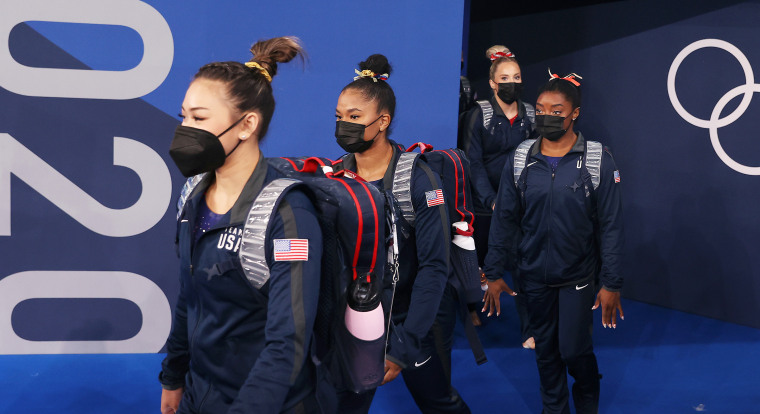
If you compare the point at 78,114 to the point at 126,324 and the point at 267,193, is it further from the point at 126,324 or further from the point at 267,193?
the point at 267,193

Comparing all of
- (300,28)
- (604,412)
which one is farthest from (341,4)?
(604,412)

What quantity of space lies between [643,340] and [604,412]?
1525 millimetres

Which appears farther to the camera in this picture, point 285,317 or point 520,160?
point 520,160

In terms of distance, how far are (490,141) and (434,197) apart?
9.34ft

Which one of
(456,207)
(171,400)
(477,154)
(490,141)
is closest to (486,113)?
(490,141)

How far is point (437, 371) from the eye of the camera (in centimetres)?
336

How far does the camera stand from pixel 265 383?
1.80 m

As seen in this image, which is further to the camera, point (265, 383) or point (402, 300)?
point (402, 300)

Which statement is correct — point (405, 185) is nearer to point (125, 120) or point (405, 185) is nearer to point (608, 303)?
point (608, 303)

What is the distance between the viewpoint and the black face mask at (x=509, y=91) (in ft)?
19.1

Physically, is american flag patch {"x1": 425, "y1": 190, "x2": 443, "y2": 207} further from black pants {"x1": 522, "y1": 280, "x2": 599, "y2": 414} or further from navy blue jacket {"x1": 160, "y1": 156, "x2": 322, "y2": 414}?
black pants {"x1": 522, "y1": 280, "x2": 599, "y2": 414}

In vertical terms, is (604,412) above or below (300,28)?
below

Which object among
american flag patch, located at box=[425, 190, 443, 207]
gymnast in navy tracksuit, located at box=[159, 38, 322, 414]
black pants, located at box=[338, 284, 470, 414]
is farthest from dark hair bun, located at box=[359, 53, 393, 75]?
gymnast in navy tracksuit, located at box=[159, 38, 322, 414]

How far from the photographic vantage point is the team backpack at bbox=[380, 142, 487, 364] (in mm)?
3186
